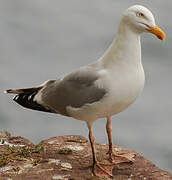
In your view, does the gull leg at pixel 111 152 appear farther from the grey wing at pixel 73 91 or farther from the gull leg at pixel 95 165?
the grey wing at pixel 73 91

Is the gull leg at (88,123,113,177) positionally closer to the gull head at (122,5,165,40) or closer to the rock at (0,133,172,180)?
the rock at (0,133,172,180)

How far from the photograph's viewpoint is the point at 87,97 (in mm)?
4734

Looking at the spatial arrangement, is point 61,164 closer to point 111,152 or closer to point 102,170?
point 102,170

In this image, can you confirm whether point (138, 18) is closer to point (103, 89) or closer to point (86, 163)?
point (103, 89)

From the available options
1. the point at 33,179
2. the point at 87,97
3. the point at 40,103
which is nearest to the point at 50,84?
the point at 40,103

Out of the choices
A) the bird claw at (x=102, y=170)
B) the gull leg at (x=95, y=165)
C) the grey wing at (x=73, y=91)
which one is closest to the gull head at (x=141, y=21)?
the grey wing at (x=73, y=91)

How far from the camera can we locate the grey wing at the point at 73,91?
4.70m

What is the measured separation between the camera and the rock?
197 inches

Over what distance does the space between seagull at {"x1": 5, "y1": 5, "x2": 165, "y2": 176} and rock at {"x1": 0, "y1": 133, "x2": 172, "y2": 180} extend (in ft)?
1.75


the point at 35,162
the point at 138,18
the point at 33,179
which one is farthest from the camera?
the point at 35,162

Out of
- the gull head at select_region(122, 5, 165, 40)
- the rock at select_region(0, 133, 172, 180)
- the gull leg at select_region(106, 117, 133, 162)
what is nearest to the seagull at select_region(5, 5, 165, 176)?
the gull head at select_region(122, 5, 165, 40)

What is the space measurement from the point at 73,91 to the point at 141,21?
886 millimetres

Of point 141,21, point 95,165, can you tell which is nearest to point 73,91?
point 95,165

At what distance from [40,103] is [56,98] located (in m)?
0.24
